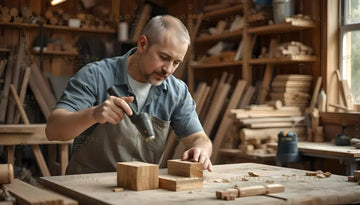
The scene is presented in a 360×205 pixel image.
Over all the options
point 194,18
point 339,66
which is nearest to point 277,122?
point 339,66

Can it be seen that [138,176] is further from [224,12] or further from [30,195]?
[224,12]

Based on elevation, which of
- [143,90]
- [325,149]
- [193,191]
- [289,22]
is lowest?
[325,149]

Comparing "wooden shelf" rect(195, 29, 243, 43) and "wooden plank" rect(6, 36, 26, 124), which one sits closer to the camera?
"wooden shelf" rect(195, 29, 243, 43)

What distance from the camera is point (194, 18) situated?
24.6 feet

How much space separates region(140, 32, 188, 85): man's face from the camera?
2.70 m

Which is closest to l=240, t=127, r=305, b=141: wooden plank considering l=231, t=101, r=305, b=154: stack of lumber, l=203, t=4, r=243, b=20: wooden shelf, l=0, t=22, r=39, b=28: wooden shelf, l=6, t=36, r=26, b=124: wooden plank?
l=231, t=101, r=305, b=154: stack of lumber

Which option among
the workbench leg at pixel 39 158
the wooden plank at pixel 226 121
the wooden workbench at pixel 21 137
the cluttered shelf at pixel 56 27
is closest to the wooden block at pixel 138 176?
the wooden workbench at pixel 21 137

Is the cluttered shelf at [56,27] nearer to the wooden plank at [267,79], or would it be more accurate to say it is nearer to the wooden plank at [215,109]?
the wooden plank at [215,109]

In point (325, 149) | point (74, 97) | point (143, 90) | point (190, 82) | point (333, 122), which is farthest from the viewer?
point (190, 82)

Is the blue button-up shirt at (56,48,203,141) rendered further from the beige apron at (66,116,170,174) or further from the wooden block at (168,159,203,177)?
the wooden block at (168,159,203,177)

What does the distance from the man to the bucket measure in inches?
107

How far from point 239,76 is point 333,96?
5.22ft

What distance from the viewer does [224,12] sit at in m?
6.71

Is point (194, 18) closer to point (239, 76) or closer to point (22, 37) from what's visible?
point (239, 76)
